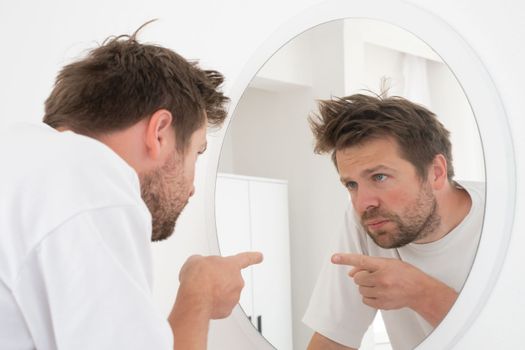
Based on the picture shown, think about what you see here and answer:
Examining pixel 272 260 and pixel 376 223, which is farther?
pixel 272 260

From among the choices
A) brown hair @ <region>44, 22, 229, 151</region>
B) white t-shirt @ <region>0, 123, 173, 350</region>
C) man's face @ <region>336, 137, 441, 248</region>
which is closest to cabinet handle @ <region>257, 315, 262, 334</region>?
man's face @ <region>336, 137, 441, 248</region>

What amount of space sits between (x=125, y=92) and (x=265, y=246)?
490 millimetres

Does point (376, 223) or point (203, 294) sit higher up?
point (376, 223)

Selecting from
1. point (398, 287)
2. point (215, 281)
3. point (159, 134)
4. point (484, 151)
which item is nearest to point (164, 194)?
point (159, 134)

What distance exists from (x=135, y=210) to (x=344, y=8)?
2.15ft

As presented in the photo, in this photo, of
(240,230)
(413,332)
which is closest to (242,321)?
(240,230)

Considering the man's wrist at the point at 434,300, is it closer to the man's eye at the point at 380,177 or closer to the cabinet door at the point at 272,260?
the man's eye at the point at 380,177

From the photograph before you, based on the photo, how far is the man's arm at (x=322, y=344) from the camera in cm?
123

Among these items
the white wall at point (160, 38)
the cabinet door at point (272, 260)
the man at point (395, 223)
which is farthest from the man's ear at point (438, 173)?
the white wall at point (160, 38)

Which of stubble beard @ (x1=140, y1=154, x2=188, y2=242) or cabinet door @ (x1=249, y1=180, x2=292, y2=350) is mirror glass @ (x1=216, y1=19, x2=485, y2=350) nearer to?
cabinet door @ (x1=249, y1=180, x2=292, y2=350)

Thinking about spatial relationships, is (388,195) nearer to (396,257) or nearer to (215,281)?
(396,257)

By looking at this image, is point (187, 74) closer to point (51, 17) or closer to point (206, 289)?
point (206, 289)

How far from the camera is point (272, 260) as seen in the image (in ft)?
4.47

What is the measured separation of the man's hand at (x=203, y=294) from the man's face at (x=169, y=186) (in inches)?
4.2
